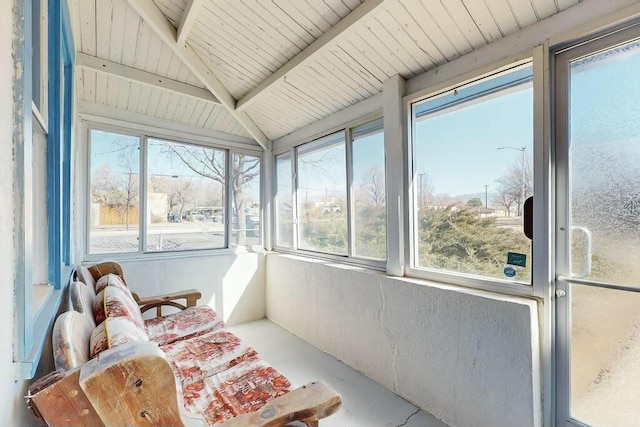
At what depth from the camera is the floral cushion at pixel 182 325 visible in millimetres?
2152

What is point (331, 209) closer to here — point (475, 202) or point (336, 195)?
point (336, 195)

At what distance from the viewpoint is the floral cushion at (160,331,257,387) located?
1701mm

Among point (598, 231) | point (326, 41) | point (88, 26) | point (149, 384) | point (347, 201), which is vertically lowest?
point (149, 384)

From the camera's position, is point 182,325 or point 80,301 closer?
point 80,301

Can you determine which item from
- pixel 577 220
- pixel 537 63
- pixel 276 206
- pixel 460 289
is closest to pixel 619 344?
pixel 577 220

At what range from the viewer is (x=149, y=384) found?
88 cm

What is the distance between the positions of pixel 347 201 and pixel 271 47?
1389 millimetres

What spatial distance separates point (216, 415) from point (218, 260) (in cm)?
224

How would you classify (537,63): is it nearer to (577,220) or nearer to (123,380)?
(577,220)

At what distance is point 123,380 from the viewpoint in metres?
0.85

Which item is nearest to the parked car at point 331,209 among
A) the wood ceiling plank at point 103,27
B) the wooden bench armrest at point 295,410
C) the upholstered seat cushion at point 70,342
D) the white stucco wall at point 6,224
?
the wooden bench armrest at point 295,410

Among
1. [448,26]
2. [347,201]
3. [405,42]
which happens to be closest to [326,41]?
[405,42]

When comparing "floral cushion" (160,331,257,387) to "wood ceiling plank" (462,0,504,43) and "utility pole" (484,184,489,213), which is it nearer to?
"utility pole" (484,184,489,213)

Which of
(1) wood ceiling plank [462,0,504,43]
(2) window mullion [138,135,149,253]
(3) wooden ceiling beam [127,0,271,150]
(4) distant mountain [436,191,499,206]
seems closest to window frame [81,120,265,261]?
(2) window mullion [138,135,149,253]
